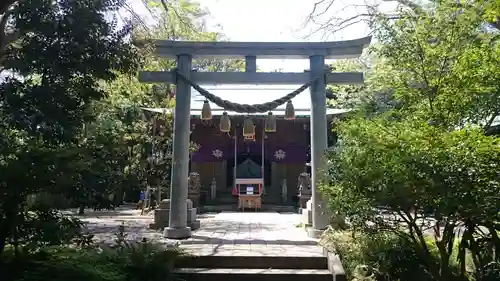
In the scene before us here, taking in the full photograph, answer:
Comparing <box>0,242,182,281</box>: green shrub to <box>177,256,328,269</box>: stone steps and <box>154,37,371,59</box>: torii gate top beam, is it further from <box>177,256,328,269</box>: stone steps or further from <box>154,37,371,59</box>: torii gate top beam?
<box>154,37,371,59</box>: torii gate top beam

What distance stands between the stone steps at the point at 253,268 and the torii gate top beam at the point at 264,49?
446 centimetres

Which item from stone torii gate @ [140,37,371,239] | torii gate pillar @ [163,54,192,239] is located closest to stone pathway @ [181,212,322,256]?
torii gate pillar @ [163,54,192,239]

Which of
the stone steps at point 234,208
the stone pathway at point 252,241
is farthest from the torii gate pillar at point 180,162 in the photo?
the stone steps at point 234,208

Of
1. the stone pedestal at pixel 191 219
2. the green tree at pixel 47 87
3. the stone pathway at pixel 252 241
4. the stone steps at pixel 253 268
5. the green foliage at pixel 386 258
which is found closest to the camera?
the green tree at pixel 47 87

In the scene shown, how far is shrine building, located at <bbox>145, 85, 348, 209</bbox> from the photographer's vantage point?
55.1 feet

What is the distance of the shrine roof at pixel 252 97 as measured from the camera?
51.1 feet

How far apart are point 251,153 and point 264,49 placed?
9.60m

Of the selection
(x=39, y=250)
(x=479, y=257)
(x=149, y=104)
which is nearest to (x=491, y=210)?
(x=479, y=257)

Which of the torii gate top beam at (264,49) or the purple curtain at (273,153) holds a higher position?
the torii gate top beam at (264,49)

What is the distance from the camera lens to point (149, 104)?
58.4 ft

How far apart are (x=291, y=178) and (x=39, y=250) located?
13761 mm

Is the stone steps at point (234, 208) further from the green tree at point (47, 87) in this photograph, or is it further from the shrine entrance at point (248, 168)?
the green tree at point (47, 87)

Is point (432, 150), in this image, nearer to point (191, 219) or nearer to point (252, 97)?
point (191, 219)

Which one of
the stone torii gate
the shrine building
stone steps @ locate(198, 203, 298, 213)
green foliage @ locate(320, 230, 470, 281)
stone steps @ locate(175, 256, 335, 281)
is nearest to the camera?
green foliage @ locate(320, 230, 470, 281)
